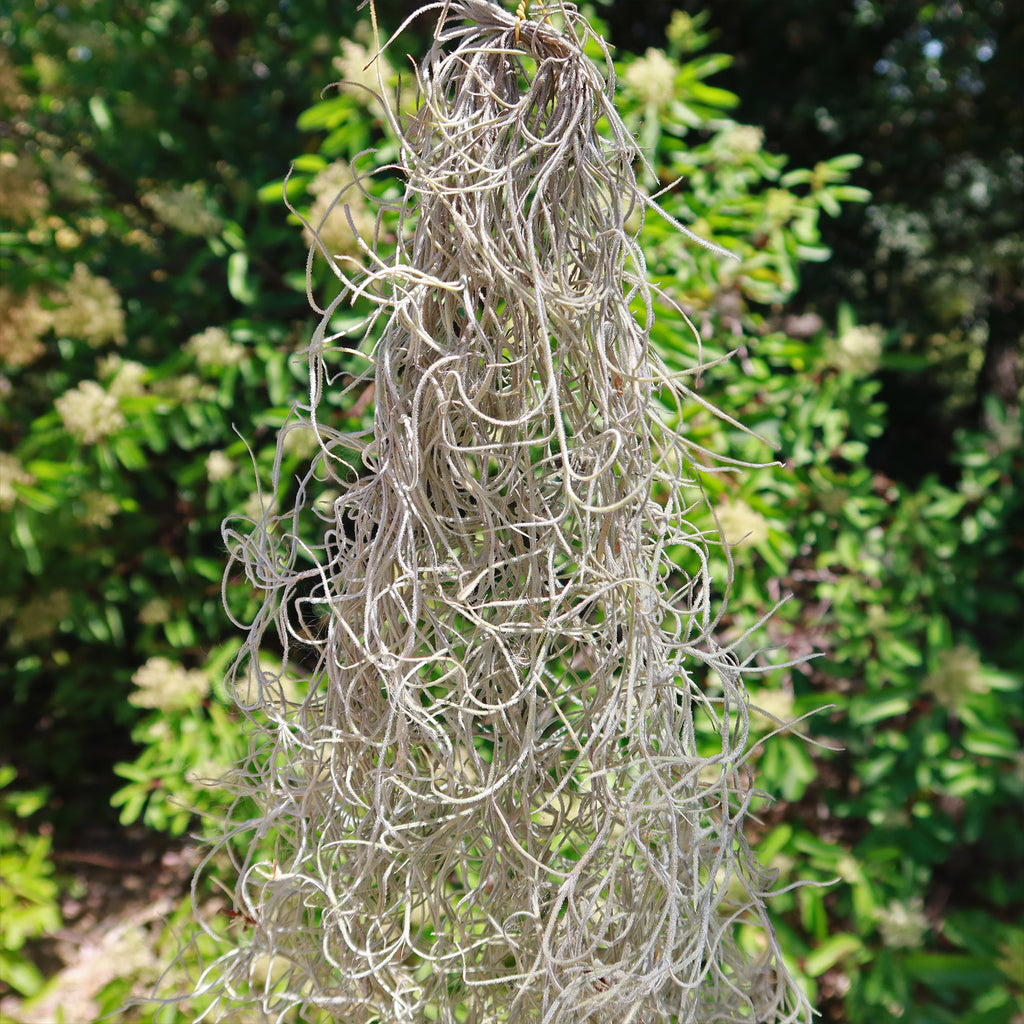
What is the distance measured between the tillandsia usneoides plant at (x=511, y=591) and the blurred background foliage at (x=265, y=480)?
63 cm

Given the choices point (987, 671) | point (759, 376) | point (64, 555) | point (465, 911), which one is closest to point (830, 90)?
point (759, 376)

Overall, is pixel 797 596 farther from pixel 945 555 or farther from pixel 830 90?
pixel 830 90

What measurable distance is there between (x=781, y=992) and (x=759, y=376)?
1.10m

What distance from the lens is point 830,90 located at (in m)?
2.79

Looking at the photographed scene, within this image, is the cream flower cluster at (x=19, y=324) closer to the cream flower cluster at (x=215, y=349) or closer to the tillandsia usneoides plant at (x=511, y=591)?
the cream flower cluster at (x=215, y=349)

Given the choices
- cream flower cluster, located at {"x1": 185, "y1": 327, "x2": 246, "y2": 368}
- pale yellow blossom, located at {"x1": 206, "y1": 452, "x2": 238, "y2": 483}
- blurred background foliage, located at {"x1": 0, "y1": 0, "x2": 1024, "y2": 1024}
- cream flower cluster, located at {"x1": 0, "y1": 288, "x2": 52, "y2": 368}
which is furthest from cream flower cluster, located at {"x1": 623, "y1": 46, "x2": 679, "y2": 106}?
cream flower cluster, located at {"x1": 0, "y1": 288, "x2": 52, "y2": 368}

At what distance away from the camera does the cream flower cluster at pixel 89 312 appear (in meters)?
1.66

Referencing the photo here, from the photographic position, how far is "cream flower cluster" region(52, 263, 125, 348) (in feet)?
5.44

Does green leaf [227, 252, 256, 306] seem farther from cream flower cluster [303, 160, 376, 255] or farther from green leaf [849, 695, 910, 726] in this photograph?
green leaf [849, 695, 910, 726]

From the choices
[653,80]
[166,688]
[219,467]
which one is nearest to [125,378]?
[219,467]

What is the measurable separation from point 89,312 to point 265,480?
52 centimetres

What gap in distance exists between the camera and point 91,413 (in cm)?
156

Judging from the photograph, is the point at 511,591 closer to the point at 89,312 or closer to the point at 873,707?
the point at 873,707

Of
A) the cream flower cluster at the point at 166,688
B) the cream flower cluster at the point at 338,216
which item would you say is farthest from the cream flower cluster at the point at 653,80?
the cream flower cluster at the point at 166,688
